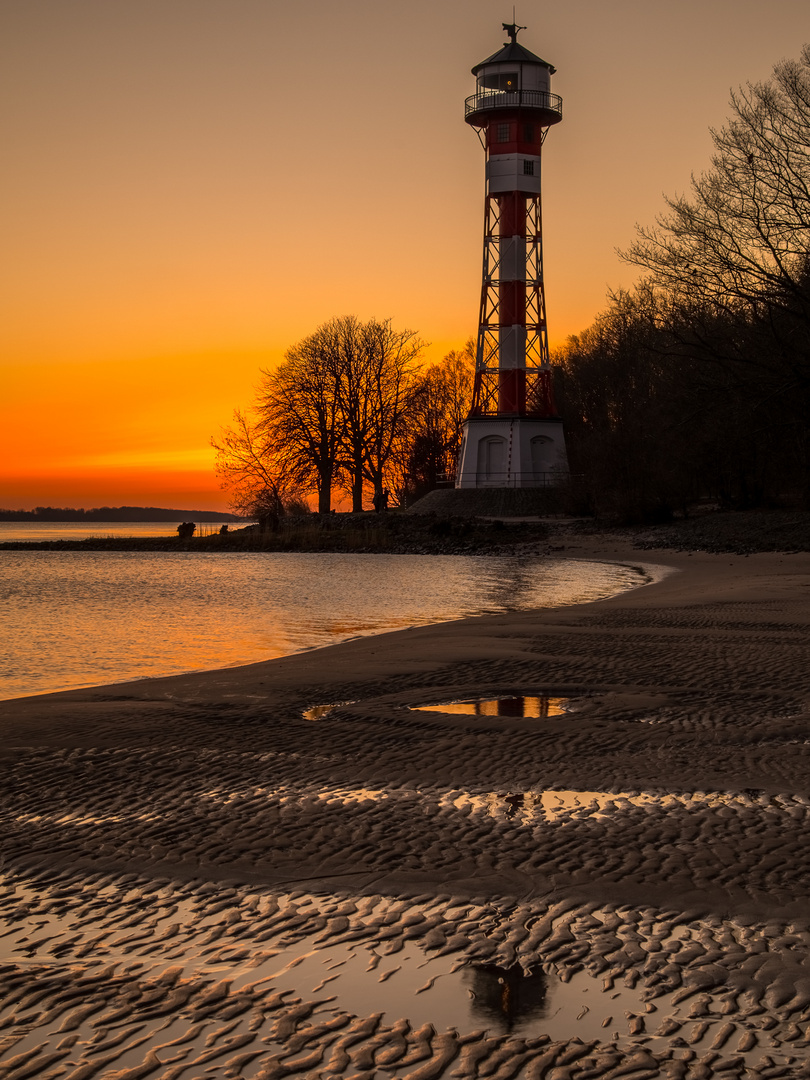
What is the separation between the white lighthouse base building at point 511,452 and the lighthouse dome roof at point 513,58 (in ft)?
58.2

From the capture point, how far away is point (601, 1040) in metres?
2.46

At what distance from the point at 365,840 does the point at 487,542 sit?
37.6m

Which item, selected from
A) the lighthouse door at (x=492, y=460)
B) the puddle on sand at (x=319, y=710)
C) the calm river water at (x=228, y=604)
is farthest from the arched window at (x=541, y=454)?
the puddle on sand at (x=319, y=710)

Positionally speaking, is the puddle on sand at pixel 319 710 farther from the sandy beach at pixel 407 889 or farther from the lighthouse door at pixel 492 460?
the lighthouse door at pixel 492 460

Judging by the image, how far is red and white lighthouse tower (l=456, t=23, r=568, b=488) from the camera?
166 ft

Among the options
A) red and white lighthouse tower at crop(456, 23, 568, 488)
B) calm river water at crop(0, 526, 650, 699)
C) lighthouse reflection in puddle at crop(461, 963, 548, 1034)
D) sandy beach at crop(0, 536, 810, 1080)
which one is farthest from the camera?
red and white lighthouse tower at crop(456, 23, 568, 488)

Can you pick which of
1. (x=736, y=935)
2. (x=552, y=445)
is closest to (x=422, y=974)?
(x=736, y=935)

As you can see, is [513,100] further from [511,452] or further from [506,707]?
[506,707]

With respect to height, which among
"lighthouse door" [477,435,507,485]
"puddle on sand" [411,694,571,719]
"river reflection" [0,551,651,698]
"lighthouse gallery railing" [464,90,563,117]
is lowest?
"river reflection" [0,551,651,698]

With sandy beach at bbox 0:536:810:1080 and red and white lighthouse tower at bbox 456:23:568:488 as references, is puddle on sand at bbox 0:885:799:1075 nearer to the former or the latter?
sandy beach at bbox 0:536:810:1080

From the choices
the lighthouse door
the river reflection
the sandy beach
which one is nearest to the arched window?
the lighthouse door

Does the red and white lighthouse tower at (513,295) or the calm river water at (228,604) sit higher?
the red and white lighthouse tower at (513,295)

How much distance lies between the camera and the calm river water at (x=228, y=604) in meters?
12.3

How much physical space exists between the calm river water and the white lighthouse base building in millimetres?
16545
